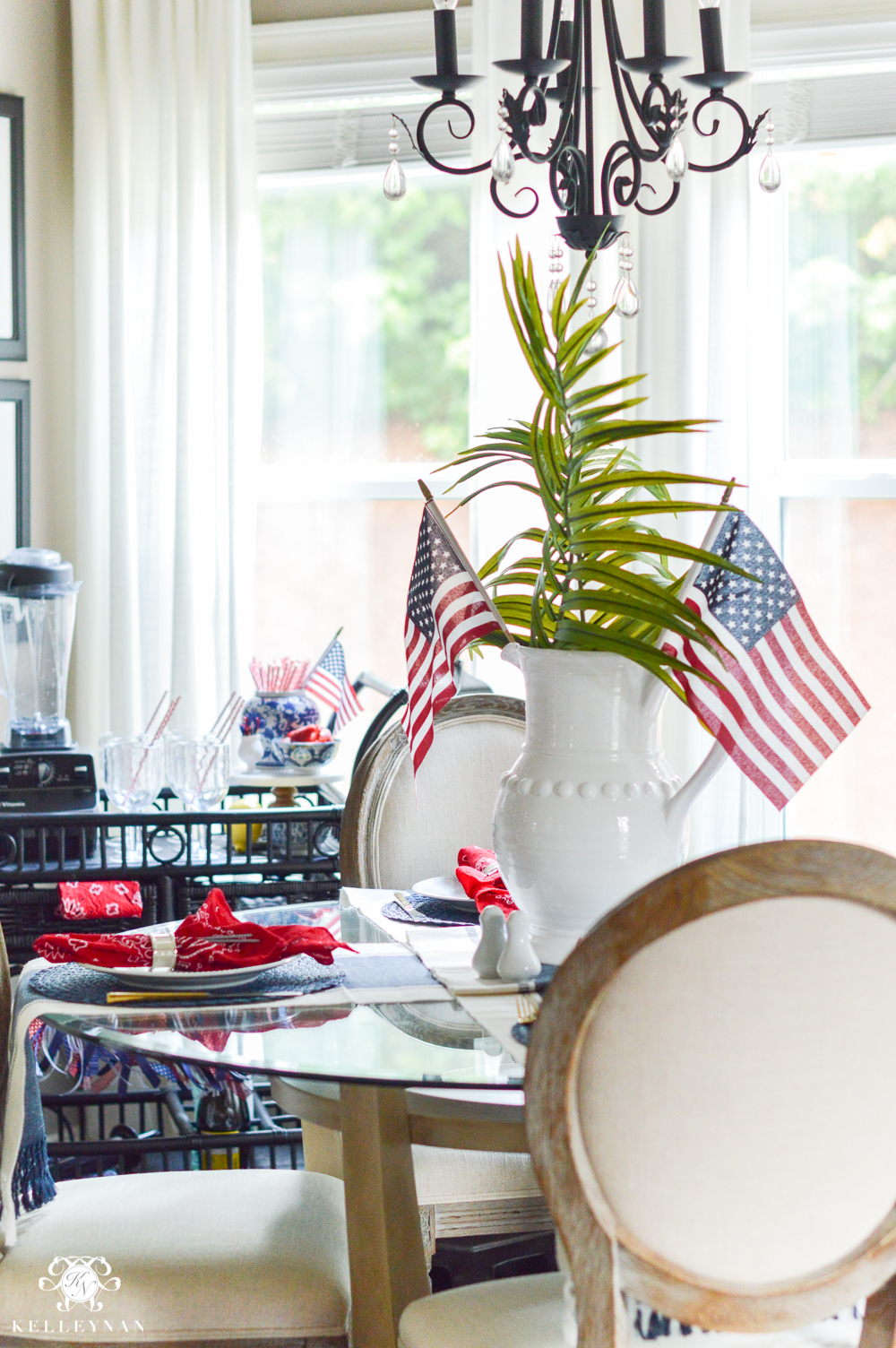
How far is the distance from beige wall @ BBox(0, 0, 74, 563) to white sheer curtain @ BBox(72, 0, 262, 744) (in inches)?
4.4

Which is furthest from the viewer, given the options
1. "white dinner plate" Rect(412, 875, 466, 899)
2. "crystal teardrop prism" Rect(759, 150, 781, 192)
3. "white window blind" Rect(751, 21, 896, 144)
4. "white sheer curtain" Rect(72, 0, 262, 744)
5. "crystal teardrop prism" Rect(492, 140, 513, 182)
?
"white sheer curtain" Rect(72, 0, 262, 744)

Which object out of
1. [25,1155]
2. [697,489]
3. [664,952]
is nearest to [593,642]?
[664,952]

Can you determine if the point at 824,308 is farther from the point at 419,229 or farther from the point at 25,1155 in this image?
the point at 25,1155

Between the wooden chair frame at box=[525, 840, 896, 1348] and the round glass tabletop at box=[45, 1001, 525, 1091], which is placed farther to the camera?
the round glass tabletop at box=[45, 1001, 525, 1091]

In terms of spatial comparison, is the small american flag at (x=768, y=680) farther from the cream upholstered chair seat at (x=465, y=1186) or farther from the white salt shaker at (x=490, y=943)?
the cream upholstered chair seat at (x=465, y=1186)

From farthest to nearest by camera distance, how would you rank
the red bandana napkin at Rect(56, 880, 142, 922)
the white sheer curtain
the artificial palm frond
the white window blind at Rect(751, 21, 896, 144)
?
the white sheer curtain → the white window blind at Rect(751, 21, 896, 144) → the red bandana napkin at Rect(56, 880, 142, 922) → the artificial palm frond

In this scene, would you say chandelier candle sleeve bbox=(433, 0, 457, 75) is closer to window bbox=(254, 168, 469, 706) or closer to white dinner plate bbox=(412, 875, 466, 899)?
white dinner plate bbox=(412, 875, 466, 899)

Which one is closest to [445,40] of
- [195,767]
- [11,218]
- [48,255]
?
[195,767]

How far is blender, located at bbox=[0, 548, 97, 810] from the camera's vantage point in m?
2.51

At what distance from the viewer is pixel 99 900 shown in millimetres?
2303

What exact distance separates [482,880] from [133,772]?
949 millimetres

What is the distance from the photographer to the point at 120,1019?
4.14ft

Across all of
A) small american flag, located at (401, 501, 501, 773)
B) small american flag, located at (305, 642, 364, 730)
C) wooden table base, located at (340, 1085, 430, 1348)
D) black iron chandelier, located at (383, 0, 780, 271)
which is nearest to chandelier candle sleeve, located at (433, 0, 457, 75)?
black iron chandelier, located at (383, 0, 780, 271)

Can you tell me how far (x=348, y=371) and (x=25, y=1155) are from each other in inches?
98.3
